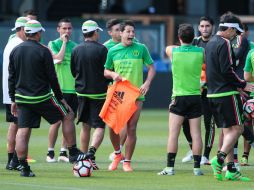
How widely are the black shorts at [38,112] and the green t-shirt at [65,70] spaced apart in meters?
2.82

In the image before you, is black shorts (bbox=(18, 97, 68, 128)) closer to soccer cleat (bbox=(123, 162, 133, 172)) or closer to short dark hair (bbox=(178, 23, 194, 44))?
soccer cleat (bbox=(123, 162, 133, 172))

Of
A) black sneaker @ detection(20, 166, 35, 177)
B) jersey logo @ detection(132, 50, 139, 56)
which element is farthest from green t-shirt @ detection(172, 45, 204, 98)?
black sneaker @ detection(20, 166, 35, 177)

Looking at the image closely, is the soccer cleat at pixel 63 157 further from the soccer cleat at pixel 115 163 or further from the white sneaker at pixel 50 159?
the soccer cleat at pixel 115 163

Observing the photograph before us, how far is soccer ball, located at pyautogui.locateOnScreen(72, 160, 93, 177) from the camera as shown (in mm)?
15156

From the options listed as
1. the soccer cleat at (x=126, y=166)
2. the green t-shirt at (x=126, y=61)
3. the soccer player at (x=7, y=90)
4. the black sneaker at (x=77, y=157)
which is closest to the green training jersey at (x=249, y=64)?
the green t-shirt at (x=126, y=61)

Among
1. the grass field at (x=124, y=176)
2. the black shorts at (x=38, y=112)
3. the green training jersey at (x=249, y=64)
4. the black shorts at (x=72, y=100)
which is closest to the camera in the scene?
the grass field at (x=124, y=176)

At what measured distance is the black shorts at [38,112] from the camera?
15.3m

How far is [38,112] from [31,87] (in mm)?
375

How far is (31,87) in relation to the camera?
15203mm

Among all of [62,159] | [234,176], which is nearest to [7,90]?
[62,159]

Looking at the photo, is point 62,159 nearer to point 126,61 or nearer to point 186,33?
point 126,61

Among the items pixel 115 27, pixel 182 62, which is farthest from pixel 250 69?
pixel 115 27

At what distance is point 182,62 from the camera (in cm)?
1548

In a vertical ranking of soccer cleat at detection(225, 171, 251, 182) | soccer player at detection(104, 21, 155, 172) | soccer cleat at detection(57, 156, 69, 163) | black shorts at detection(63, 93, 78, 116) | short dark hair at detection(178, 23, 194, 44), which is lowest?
→ soccer cleat at detection(57, 156, 69, 163)
